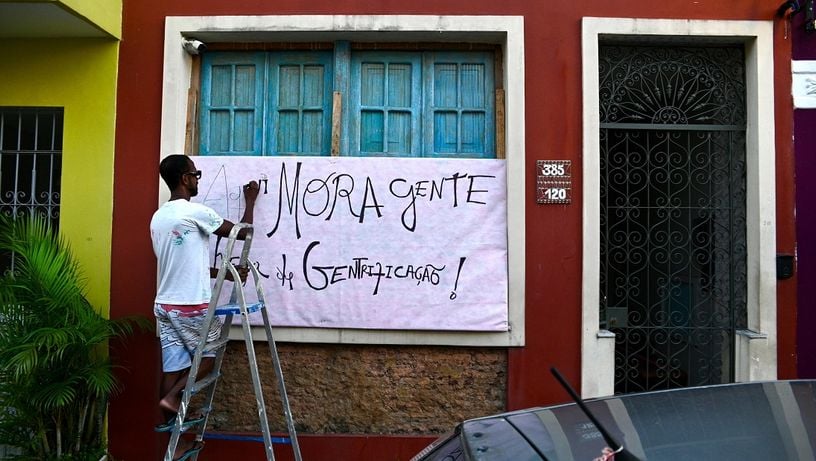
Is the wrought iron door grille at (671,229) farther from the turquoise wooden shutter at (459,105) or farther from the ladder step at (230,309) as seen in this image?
the ladder step at (230,309)

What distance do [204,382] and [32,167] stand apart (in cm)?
242

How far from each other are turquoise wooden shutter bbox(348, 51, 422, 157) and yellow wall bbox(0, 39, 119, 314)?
1.83m

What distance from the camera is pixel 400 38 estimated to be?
4520mm

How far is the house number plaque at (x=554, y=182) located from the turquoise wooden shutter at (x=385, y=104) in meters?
0.97

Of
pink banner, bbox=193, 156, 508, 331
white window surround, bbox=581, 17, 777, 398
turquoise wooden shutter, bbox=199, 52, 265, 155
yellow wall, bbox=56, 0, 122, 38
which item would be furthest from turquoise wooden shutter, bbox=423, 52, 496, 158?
yellow wall, bbox=56, 0, 122, 38

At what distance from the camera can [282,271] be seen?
4352 mm

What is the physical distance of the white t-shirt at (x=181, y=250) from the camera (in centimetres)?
362

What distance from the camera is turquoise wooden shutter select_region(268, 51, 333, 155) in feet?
15.2

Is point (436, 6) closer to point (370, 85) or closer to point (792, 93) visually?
point (370, 85)

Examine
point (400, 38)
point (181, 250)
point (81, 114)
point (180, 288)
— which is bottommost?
point (180, 288)

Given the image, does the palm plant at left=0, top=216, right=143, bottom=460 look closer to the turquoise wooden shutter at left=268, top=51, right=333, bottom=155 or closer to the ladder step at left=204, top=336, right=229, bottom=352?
the ladder step at left=204, top=336, right=229, bottom=352

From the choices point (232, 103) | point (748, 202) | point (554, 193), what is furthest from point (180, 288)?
point (748, 202)

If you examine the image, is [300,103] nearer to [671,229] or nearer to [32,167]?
[32,167]

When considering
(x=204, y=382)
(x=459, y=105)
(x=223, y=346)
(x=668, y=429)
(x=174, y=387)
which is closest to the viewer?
(x=668, y=429)
